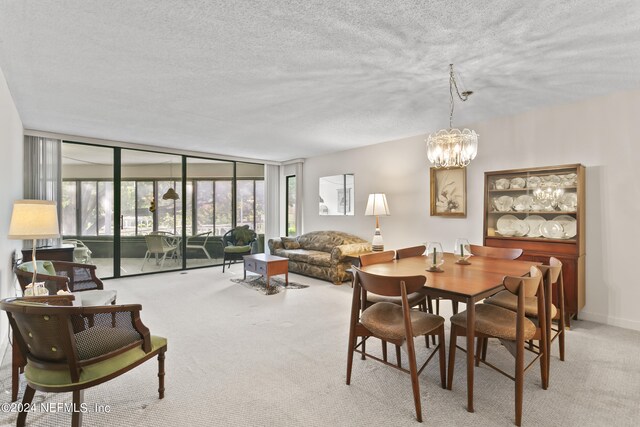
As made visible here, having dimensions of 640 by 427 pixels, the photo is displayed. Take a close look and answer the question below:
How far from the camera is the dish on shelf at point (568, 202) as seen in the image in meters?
3.52

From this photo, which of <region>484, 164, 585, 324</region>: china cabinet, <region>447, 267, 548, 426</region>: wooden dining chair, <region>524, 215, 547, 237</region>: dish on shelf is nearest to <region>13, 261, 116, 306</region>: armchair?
<region>447, 267, 548, 426</region>: wooden dining chair

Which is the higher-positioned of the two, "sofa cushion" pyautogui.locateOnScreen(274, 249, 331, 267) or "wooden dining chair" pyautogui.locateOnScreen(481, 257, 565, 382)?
"wooden dining chair" pyautogui.locateOnScreen(481, 257, 565, 382)

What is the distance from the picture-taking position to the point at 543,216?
380cm

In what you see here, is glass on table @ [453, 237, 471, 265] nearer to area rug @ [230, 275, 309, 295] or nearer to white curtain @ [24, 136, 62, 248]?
area rug @ [230, 275, 309, 295]

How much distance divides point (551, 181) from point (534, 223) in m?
0.52

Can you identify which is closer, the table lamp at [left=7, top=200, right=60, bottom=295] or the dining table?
the dining table

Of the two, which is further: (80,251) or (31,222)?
(80,251)

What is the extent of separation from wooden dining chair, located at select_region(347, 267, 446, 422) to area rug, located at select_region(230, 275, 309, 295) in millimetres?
2708

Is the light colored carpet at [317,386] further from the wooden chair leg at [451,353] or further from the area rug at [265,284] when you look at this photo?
the area rug at [265,284]

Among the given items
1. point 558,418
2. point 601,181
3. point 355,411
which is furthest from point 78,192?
point 601,181

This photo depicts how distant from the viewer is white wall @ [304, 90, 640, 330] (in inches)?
132

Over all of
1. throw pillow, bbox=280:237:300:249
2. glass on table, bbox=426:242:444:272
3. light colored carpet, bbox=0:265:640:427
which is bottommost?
light colored carpet, bbox=0:265:640:427

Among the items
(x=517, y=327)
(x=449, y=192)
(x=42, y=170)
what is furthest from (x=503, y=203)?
(x=42, y=170)

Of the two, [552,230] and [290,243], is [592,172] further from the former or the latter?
[290,243]
